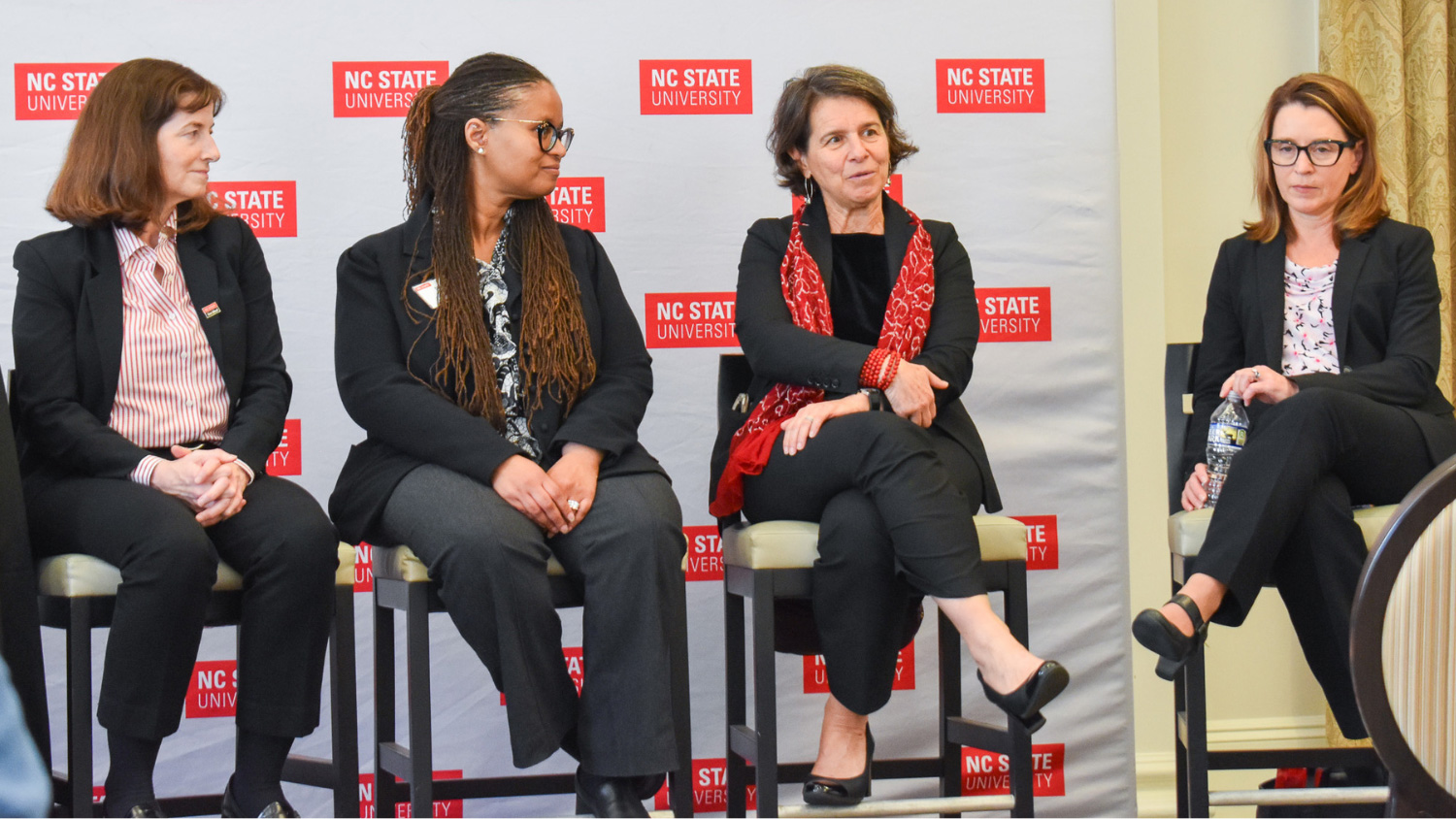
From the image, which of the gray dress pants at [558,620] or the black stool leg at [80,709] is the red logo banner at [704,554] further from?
the black stool leg at [80,709]

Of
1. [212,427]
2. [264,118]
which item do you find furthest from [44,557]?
[264,118]

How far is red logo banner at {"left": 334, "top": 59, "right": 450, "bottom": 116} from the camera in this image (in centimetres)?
280

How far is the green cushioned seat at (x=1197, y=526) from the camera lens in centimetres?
203

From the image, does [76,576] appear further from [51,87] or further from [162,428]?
[51,87]

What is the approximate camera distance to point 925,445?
200 cm

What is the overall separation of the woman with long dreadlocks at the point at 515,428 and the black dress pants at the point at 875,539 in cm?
25

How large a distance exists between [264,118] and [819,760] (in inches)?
72.9

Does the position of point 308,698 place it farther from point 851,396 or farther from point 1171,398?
point 1171,398

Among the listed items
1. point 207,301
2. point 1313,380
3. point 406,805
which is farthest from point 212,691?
point 1313,380

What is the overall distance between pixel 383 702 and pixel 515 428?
499 mm

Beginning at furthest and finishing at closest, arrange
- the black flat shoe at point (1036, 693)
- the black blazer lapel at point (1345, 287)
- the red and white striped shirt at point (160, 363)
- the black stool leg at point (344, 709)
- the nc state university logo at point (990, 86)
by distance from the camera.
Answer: the nc state university logo at point (990, 86)
the black blazer lapel at point (1345, 287)
the red and white striped shirt at point (160, 363)
the black stool leg at point (344, 709)
the black flat shoe at point (1036, 693)

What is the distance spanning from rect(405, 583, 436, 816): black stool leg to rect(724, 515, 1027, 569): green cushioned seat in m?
0.53

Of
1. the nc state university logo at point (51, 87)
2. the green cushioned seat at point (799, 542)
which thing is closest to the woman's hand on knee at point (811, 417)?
the green cushioned seat at point (799, 542)

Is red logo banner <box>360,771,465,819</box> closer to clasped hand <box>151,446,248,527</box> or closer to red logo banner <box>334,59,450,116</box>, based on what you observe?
clasped hand <box>151,446,248,527</box>
